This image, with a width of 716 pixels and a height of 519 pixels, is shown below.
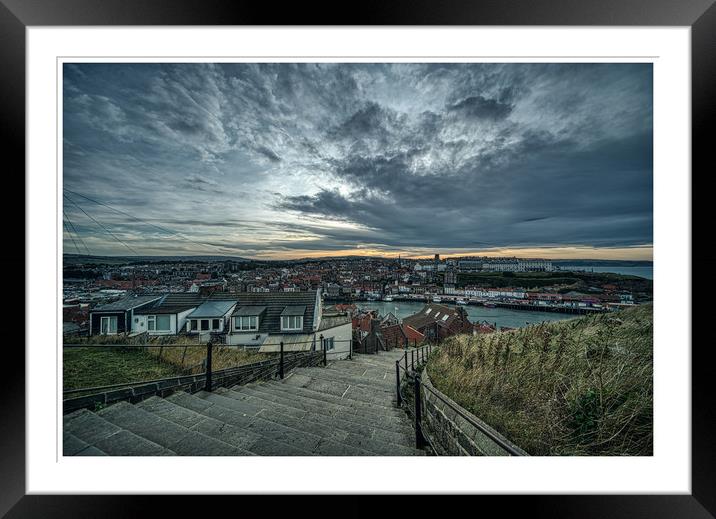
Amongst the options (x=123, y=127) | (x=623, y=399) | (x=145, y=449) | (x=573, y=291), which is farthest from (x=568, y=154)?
(x=145, y=449)

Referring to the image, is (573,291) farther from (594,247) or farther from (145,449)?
(145,449)

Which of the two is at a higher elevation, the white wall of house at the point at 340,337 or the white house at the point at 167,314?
the white house at the point at 167,314

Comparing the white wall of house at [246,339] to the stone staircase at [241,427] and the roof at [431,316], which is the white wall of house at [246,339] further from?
the roof at [431,316]

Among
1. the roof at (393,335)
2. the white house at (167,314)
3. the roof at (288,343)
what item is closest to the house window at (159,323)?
the white house at (167,314)

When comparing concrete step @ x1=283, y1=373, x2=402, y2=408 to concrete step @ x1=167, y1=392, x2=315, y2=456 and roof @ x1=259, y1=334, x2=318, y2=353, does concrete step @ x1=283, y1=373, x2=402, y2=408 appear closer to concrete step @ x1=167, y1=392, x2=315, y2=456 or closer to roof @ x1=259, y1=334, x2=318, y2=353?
roof @ x1=259, y1=334, x2=318, y2=353

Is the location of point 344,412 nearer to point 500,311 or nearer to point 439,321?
point 439,321
